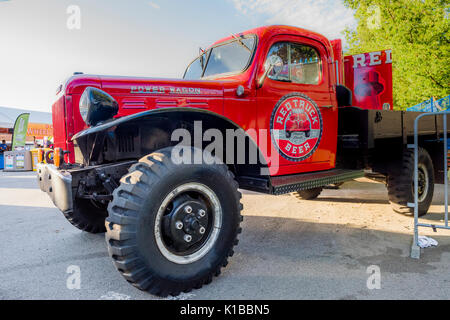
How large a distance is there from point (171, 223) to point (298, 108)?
6.57ft

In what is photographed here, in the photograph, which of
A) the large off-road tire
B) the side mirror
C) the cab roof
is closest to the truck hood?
the side mirror

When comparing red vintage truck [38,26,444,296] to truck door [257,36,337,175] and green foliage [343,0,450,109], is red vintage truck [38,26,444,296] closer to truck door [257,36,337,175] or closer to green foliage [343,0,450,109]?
truck door [257,36,337,175]

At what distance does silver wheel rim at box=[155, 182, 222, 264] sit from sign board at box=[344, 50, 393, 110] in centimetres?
367

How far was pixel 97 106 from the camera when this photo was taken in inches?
104

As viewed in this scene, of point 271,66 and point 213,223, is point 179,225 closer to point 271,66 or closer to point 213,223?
point 213,223

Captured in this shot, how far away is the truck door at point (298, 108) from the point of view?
3432 mm

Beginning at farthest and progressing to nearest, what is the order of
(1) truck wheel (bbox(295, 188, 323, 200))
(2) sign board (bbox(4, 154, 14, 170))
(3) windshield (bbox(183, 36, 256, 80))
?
1. (2) sign board (bbox(4, 154, 14, 170))
2. (1) truck wheel (bbox(295, 188, 323, 200))
3. (3) windshield (bbox(183, 36, 256, 80))

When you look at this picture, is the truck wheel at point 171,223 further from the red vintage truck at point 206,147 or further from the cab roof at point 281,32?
the cab roof at point 281,32

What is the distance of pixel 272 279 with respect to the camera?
9.14 feet

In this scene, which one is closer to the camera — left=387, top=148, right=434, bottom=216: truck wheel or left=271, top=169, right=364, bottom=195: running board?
left=271, top=169, right=364, bottom=195: running board

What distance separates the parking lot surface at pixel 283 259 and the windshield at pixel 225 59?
6.77 feet

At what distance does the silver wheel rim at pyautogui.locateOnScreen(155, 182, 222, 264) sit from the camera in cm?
245

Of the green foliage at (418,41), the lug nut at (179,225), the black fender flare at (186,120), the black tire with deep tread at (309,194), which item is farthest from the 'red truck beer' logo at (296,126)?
the green foliage at (418,41)
